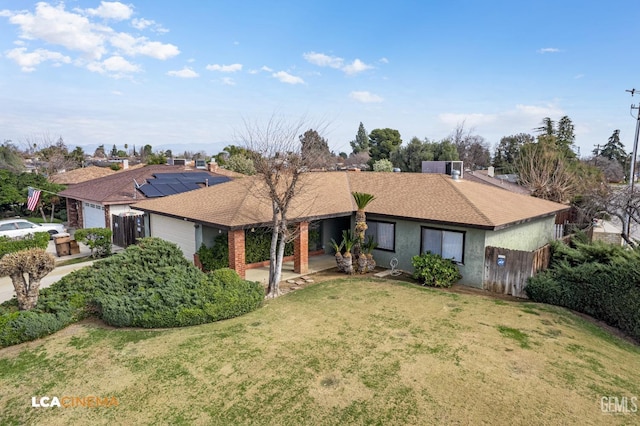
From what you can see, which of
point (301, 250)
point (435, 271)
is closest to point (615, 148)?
point (435, 271)

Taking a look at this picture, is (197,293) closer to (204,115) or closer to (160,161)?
(204,115)

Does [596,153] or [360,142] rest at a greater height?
[360,142]

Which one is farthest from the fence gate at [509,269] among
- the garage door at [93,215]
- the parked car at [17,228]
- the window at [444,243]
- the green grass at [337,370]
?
the parked car at [17,228]

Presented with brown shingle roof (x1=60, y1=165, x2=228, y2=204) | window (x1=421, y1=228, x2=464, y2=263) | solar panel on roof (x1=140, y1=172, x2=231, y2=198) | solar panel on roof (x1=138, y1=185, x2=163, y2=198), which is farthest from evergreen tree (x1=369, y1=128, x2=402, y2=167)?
window (x1=421, y1=228, x2=464, y2=263)

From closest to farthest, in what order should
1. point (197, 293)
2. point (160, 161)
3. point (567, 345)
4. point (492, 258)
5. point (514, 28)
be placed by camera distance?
point (567, 345) < point (197, 293) < point (492, 258) < point (514, 28) < point (160, 161)

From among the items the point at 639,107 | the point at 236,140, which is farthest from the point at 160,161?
the point at 639,107

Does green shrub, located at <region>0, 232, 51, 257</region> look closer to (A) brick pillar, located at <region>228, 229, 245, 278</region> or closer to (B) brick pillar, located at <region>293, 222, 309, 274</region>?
(A) brick pillar, located at <region>228, 229, 245, 278</region>

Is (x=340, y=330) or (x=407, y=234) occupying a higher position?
(x=407, y=234)

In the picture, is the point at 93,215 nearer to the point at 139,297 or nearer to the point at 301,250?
the point at 301,250
